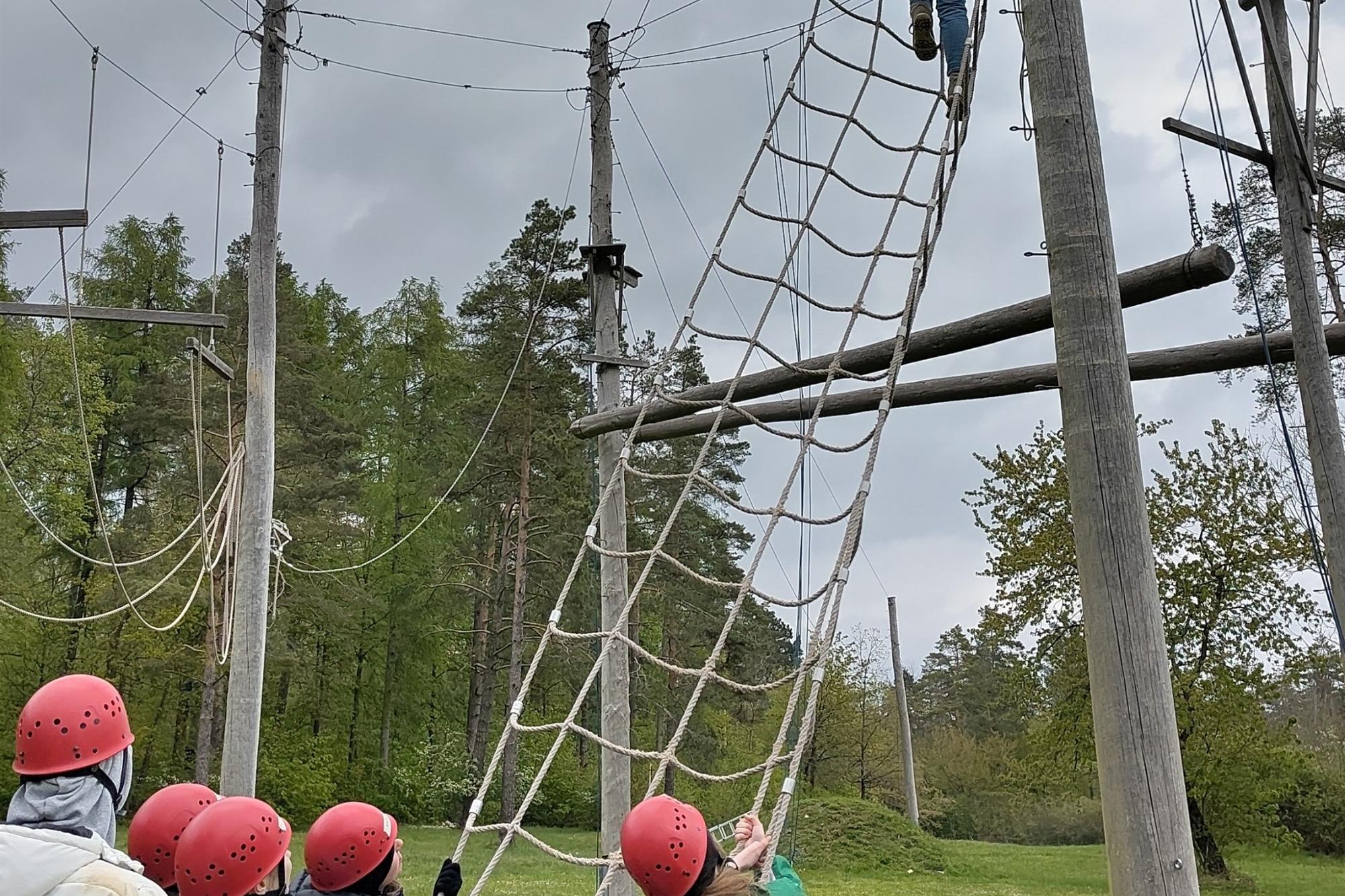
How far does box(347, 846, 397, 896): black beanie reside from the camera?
245cm

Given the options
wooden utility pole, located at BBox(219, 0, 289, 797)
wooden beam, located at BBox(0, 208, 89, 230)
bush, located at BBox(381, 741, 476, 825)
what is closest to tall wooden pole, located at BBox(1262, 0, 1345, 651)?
wooden utility pole, located at BBox(219, 0, 289, 797)

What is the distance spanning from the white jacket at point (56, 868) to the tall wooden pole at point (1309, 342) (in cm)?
471

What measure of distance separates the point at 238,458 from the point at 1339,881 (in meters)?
15.0

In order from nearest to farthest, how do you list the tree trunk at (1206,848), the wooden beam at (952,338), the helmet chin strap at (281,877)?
the helmet chin strap at (281,877) < the wooden beam at (952,338) < the tree trunk at (1206,848)

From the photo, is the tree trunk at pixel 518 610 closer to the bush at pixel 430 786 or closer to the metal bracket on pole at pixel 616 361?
the bush at pixel 430 786

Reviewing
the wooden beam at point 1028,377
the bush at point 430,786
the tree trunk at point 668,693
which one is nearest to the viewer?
the wooden beam at point 1028,377

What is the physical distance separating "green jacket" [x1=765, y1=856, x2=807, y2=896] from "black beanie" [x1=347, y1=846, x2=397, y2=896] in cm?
90

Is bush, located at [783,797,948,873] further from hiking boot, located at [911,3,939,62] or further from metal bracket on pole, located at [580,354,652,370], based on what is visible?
hiking boot, located at [911,3,939,62]

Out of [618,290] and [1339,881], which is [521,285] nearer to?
[618,290]

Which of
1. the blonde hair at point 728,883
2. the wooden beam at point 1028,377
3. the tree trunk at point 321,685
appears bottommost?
the blonde hair at point 728,883

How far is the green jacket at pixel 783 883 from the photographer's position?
2.35 metres

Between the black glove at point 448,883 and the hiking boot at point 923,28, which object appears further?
the hiking boot at point 923,28

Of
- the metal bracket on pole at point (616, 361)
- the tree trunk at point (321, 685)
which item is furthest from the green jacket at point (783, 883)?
the tree trunk at point (321, 685)

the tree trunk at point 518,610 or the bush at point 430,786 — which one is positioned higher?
the tree trunk at point 518,610
